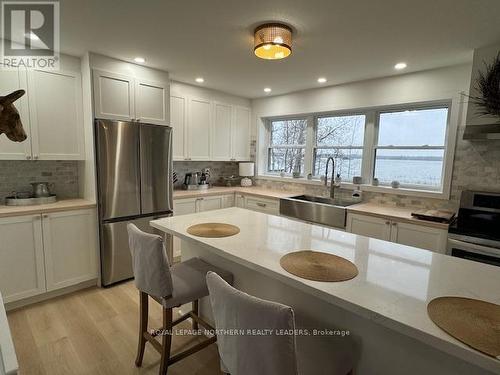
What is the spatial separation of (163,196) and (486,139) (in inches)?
130

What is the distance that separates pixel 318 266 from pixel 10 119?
1601 mm

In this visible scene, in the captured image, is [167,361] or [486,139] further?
[486,139]

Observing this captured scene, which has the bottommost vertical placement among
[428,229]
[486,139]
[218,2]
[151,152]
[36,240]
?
[36,240]

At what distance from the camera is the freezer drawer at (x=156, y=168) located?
2.99 m

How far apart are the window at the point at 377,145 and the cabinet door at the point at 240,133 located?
56 centimetres

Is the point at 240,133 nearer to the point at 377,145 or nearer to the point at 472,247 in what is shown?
the point at 377,145

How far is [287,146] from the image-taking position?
14.5 ft

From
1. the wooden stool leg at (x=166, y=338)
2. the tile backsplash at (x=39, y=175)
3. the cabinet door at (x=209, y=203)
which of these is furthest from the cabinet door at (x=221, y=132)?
the wooden stool leg at (x=166, y=338)

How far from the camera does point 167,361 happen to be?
1648 mm

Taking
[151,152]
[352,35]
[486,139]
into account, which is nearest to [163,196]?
[151,152]

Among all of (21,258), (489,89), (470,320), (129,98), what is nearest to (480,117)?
(489,89)

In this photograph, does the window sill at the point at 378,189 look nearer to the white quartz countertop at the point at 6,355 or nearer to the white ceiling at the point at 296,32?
the white ceiling at the point at 296,32

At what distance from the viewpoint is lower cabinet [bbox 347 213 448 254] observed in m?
2.40

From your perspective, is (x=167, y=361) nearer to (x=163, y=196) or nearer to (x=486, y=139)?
(x=163, y=196)
